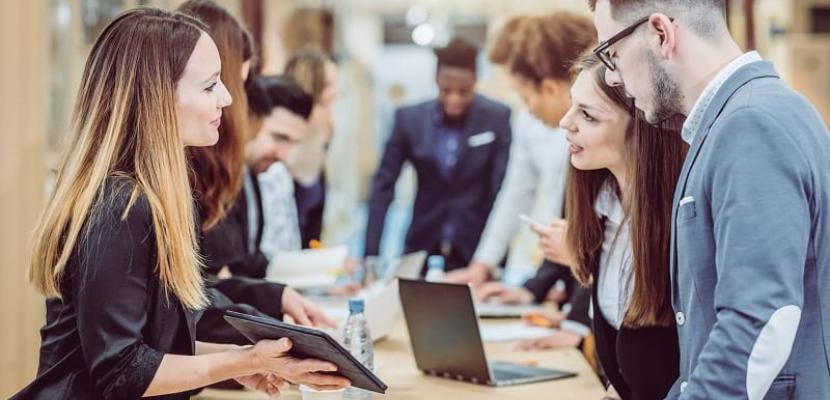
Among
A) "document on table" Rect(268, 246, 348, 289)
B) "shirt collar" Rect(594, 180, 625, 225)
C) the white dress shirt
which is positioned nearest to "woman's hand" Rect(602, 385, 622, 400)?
"shirt collar" Rect(594, 180, 625, 225)

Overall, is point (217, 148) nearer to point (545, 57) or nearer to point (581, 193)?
point (581, 193)

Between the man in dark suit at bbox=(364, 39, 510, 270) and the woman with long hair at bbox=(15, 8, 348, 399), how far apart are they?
2.93 m

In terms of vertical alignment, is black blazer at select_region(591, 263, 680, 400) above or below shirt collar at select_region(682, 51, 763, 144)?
below

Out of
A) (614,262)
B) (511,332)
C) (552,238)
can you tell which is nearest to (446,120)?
(511,332)

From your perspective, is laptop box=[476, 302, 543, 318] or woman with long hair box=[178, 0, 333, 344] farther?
laptop box=[476, 302, 543, 318]

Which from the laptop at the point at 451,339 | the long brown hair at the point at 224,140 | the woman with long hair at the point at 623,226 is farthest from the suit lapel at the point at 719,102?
the long brown hair at the point at 224,140

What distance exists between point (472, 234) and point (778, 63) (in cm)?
552

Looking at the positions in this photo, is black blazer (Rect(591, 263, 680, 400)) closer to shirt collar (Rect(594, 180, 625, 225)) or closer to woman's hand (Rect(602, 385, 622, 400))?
woman's hand (Rect(602, 385, 622, 400))

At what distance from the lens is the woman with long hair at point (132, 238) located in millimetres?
1698

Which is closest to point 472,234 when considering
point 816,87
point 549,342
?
point 549,342

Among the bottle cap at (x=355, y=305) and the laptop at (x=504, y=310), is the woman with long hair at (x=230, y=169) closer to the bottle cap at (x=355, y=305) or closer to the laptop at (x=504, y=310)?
the bottle cap at (x=355, y=305)

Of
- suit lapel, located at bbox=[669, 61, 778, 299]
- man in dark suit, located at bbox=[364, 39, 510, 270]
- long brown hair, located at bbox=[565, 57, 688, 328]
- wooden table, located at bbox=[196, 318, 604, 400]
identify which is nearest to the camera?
suit lapel, located at bbox=[669, 61, 778, 299]

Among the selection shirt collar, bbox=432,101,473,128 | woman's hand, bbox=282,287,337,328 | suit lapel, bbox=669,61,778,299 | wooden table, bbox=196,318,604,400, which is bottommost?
wooden table, bbox=196,318,604,400

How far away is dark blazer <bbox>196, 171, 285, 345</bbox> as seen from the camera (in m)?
2.28
